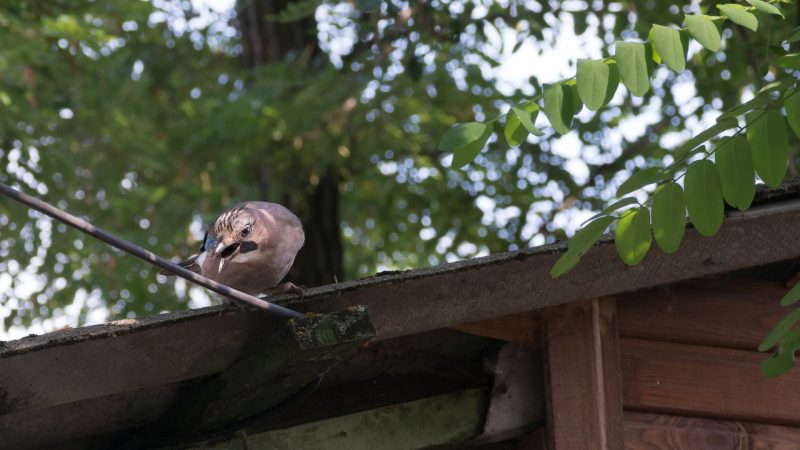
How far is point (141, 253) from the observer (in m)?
2.65

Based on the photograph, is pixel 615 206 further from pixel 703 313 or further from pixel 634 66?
pixel 703 313

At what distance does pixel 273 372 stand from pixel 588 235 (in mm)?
875

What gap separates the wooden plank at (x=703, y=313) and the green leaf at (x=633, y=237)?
0.70 meters

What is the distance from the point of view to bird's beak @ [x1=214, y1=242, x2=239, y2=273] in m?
3.96

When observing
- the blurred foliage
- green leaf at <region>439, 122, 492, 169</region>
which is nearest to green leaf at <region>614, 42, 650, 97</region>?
green leaf at <region>439, 122, 492, 169</region>

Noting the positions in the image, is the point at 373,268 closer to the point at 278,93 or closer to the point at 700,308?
the point at 278,93

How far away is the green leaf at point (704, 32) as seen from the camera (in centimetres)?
317

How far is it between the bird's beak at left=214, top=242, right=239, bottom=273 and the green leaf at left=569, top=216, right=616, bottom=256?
Result: 4.25 feet

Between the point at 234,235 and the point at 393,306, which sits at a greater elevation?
the point at 234,235

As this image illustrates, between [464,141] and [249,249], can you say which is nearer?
A: [464,141]

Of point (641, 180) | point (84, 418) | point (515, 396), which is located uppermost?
point (641, 180)

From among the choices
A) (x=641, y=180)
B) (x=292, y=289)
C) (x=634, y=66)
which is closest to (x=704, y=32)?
(x=634, y=66)

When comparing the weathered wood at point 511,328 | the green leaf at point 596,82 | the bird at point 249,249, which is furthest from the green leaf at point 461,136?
the bird at point 249,249

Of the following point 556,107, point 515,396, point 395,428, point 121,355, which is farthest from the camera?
point 515,396
